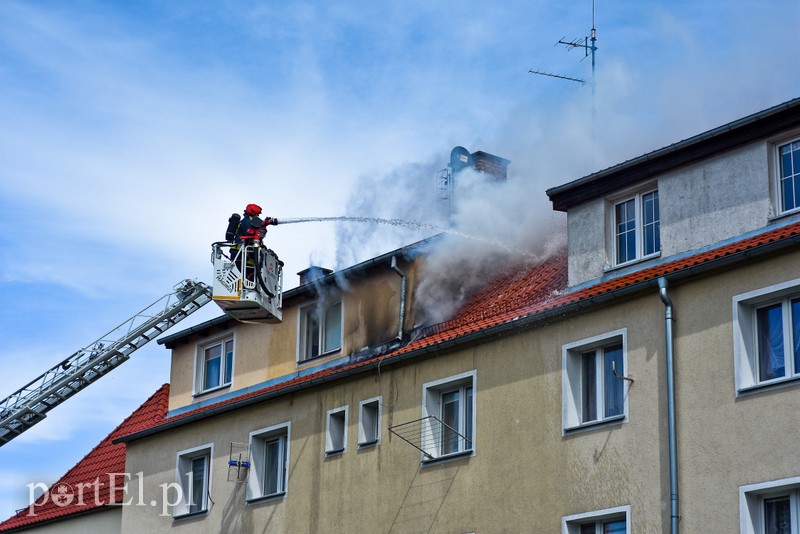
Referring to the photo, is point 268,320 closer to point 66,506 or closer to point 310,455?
point 310,455

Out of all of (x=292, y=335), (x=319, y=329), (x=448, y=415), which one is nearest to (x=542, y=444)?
(x=448, y=415)

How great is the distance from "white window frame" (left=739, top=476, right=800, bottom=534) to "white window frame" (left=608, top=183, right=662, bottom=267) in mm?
5147

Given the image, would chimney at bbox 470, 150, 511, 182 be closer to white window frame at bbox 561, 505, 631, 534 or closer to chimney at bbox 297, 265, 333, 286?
chimney at bbox 297, 265, 333, 286

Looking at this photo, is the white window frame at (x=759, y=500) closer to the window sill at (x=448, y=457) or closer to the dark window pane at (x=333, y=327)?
the window sill at (x=448, y=457)

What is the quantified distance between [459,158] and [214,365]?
7.38 metres

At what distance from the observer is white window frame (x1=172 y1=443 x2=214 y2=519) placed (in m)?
30.5

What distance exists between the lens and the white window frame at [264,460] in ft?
93.7

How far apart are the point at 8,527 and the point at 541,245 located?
1706 cm

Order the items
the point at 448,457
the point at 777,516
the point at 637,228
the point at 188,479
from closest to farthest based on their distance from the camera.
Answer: the point at 777,516 < the point at 637,228 < the point at 448,457 < the point at 188,479

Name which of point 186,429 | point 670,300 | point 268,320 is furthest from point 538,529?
point 186,429

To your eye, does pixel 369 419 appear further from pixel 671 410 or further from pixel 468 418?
pixel 671 410

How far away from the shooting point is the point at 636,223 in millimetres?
23766

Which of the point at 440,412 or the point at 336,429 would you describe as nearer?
the point at 440,412

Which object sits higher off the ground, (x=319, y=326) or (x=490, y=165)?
(x=490, y=165)
